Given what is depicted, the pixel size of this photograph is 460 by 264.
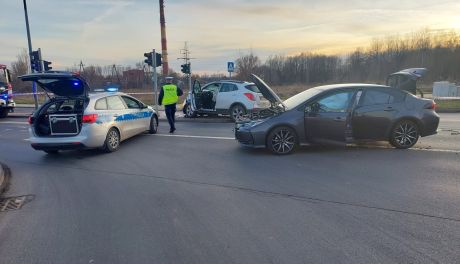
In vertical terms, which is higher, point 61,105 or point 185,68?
point 185,68

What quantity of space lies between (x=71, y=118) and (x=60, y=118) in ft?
0.94

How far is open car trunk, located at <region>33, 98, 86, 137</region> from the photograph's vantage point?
820 cm

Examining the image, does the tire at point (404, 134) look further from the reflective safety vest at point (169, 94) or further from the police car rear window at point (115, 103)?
the police car rear window at point (115, 103)

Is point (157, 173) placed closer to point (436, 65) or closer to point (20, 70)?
point (20, 70)

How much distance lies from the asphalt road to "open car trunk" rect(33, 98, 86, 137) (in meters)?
0.81

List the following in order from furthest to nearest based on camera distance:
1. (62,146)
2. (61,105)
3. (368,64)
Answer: (368,64), (61,105), (62,146)

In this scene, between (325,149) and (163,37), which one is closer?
(325,149)

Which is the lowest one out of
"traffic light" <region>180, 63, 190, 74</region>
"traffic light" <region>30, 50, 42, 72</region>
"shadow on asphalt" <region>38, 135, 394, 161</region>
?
"shadow on asphalt" <region>38, 135, 394, 161</region>

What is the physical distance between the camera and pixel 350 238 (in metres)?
3.67

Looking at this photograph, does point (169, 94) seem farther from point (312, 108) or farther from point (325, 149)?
point (325, 149)

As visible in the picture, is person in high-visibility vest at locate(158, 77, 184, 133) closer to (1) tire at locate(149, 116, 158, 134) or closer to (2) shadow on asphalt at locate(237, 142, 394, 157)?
(1) tire at locate(149, 116, 158, 134)

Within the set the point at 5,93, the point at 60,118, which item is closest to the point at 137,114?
the point at 60,118

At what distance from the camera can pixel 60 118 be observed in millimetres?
8219

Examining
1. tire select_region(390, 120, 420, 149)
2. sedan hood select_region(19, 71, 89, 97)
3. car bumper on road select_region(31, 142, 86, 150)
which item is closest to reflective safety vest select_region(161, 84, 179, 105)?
sedan hood select_region(19, 71, 89, 97)
